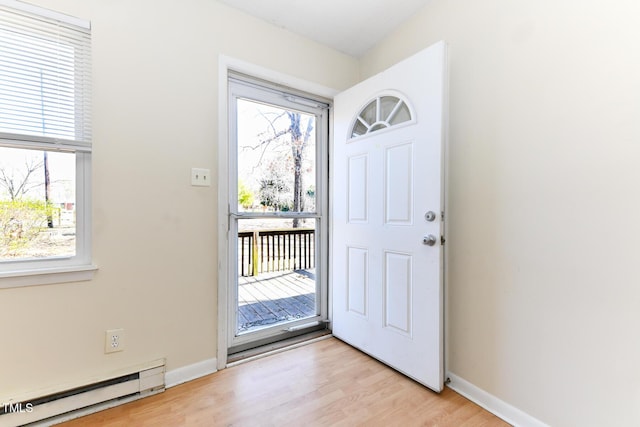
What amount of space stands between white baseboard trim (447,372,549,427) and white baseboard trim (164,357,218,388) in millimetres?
1481

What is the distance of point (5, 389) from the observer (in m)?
1.27

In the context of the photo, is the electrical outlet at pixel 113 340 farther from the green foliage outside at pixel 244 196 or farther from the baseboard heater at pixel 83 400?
the green foliage outside at pixel 244 196

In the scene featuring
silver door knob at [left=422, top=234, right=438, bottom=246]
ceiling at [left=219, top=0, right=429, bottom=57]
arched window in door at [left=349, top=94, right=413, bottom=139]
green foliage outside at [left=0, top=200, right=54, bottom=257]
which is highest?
ceiling at [left=219, top=0, right=429, bottom=57]

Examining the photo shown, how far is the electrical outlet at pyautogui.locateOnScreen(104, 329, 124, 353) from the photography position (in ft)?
4.85

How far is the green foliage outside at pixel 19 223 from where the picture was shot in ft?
4.38

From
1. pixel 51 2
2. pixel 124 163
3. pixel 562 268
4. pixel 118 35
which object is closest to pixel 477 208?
pixel 562 268

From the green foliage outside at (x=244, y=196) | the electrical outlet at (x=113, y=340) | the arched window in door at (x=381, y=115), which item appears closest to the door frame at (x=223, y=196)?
the green foliage outside at (x=244, y=196)

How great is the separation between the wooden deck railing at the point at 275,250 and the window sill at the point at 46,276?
0.88m

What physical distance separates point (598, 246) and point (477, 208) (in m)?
0.52

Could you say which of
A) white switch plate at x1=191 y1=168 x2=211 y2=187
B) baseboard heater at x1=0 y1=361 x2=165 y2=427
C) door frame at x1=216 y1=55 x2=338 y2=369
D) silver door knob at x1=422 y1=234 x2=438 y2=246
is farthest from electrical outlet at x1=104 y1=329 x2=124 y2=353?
silver door knob at x1=422 y1=234 x2=438 y2=246

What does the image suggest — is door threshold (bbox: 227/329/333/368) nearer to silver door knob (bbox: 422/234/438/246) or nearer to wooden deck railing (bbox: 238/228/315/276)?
wooden deck railing (bbox: 238/228/315/276)

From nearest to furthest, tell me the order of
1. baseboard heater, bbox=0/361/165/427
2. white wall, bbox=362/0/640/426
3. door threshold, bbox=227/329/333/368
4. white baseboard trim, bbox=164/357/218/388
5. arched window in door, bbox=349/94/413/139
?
white wall, bbox=362/0/640/426, baseboard heater, bbox=0/361/165/427, white baseboard trim, bbox=164/357/218/388, arched window in door, bbox=349/94/413/139, door threshold, bbox=227/329/333/368

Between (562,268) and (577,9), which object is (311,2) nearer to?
(577,9)

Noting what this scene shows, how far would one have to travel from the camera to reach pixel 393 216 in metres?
1.80
